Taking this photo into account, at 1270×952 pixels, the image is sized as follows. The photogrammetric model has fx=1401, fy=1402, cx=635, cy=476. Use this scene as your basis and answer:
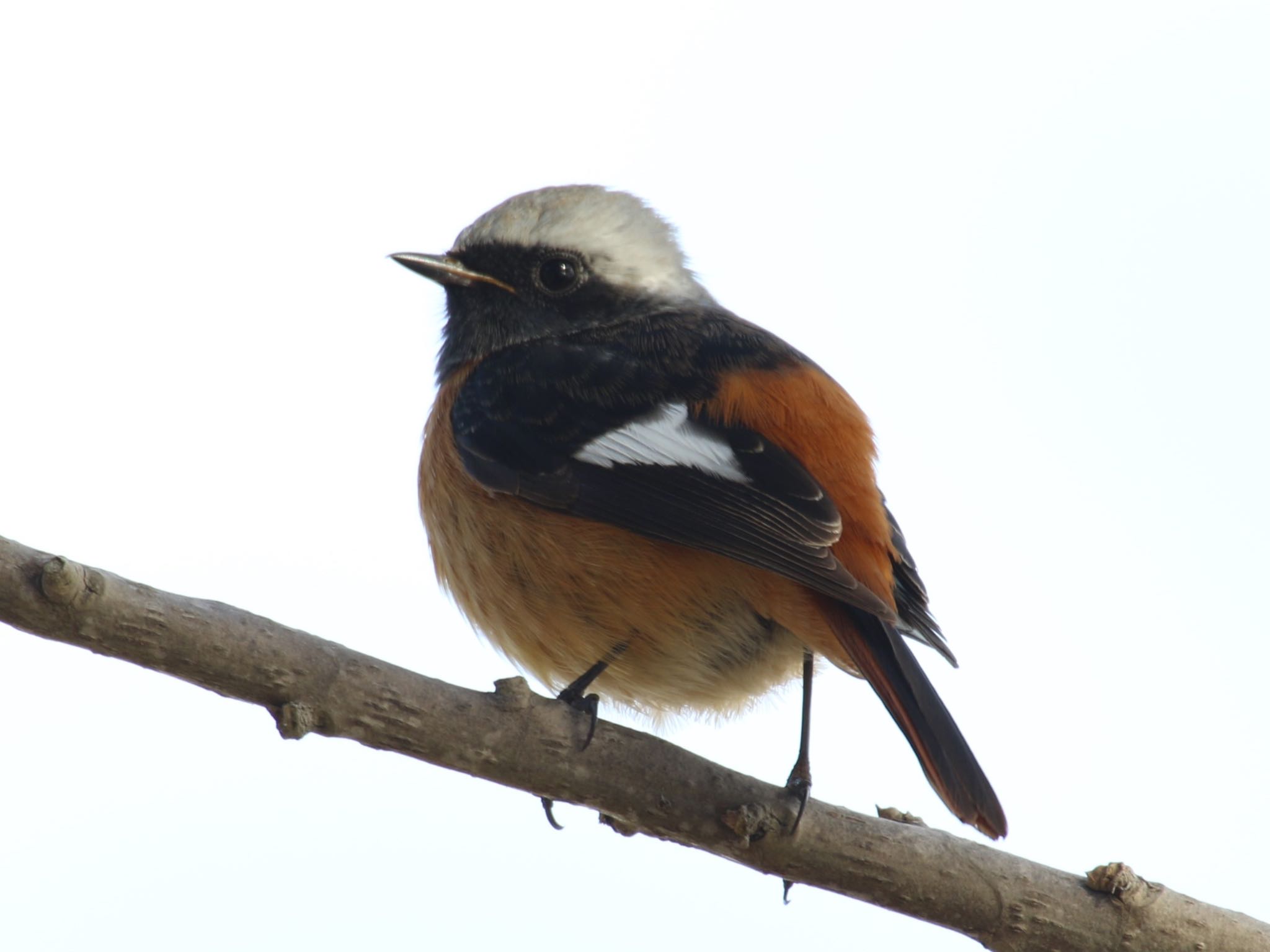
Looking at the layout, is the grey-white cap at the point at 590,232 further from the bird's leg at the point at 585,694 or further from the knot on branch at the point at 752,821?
the knot on branch at the point at 752,821

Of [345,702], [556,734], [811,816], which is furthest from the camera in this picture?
[811,816]

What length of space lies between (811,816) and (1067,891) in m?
0.71

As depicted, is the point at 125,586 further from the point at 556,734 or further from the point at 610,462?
the point at 610,462

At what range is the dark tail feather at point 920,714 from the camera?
359cm

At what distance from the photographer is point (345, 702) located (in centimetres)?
313

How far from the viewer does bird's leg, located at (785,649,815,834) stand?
3.70m

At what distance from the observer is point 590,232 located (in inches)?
215

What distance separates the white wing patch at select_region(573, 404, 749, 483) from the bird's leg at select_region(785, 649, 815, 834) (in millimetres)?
659

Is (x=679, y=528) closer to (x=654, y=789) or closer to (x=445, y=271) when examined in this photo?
(x=654, y=789)

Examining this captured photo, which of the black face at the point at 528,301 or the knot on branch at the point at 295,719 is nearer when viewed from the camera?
the knot on branch at the point at 295,719

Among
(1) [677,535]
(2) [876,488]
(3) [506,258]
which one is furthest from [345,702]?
(3) [506,258]

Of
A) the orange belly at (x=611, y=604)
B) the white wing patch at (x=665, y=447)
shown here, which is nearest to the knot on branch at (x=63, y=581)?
the orange belly at (x=611, y=604)

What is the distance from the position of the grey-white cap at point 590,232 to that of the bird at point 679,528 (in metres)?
0.36

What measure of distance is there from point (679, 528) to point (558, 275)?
171 cm
